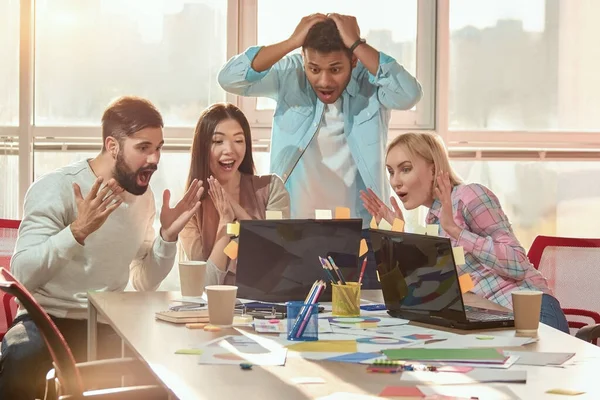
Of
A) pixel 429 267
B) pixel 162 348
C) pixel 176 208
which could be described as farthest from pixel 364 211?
pixel 162 348

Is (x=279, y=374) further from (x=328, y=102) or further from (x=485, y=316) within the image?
(x=328, y=102)

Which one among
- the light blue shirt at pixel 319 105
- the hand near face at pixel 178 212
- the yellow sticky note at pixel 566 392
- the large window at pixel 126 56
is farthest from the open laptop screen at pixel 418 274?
the large window at pixel 126 56

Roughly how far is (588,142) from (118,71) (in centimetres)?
225

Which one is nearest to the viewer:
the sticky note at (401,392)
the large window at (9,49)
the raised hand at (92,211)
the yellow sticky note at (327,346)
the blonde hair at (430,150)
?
the sticky note at (401,392)

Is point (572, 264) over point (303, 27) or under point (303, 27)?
under

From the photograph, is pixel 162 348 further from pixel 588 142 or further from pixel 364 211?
pixel 588 142

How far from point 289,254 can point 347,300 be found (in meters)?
0.30

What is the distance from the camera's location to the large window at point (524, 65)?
4512 millimetres

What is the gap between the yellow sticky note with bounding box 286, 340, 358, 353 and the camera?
6.55ft

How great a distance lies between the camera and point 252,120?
14.0 ft

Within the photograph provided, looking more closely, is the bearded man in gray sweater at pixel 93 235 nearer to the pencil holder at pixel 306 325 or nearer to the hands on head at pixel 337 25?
the hands on head at pixel 337 25

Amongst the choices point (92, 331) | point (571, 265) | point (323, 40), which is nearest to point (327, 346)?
point (92, 331)

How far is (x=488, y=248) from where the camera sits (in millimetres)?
2994

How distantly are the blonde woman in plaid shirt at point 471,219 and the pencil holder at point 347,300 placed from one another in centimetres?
65
